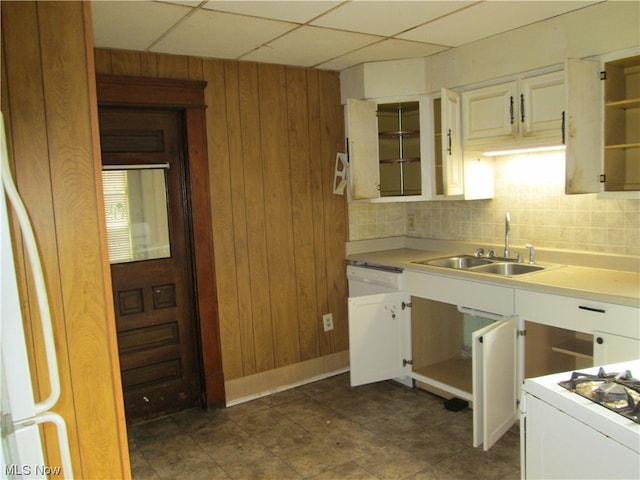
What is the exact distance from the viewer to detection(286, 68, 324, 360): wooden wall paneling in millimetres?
3664

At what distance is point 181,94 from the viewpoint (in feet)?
10.4

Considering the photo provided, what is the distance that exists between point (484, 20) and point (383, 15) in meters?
0.58

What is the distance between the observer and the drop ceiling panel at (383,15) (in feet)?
8.07

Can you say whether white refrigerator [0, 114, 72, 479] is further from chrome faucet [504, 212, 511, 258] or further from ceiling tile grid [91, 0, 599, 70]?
chrome faucet [504, 212, 511, 258]

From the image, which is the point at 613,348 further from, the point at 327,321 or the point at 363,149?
the point at 327,321

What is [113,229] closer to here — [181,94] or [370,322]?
[181,94]

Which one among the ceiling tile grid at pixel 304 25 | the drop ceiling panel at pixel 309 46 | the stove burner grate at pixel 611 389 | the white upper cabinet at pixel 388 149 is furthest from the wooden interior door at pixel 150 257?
the stove burner grate at pixel 611 389

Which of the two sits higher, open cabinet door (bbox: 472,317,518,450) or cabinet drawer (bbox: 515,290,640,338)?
cabinet drawer (bbox: 515,290,640,338)

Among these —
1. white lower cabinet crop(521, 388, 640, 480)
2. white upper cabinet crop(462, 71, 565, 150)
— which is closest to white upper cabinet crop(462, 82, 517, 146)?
white upper cabinet crop(462, 71, 565, 150)

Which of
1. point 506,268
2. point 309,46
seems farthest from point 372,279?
point 309,46

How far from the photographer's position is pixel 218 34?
2.82m

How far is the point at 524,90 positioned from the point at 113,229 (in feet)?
8.42

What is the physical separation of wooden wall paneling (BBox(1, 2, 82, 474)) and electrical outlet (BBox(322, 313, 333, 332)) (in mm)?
2390

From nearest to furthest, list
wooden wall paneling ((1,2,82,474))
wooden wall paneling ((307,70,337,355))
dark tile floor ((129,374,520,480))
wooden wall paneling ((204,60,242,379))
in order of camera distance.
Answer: wooden wall paneling ((1,2,82,474)) < dark tile floor ((129,374,520,480)) < wooden wall paneling ((204,60,242,379)) < wooden wall paneling ((307,70,337,355))
